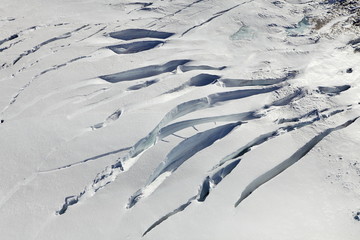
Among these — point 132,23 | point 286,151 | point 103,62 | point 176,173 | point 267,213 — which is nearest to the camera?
point 267,213

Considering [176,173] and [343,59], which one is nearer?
[176,173]

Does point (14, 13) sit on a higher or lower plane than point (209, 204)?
higher

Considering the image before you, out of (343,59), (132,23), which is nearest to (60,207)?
(132,23)

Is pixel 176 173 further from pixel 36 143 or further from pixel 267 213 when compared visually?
pixel 36 143

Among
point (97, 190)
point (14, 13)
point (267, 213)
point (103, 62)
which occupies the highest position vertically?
point (14, 13)

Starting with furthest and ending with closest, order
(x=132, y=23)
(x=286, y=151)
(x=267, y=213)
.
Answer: (x=132, y=23)
(x=286, y=151)
(x=267, y=213)

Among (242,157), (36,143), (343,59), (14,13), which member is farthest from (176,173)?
(14,13)

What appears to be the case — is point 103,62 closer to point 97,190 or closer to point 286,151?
point 97,190
